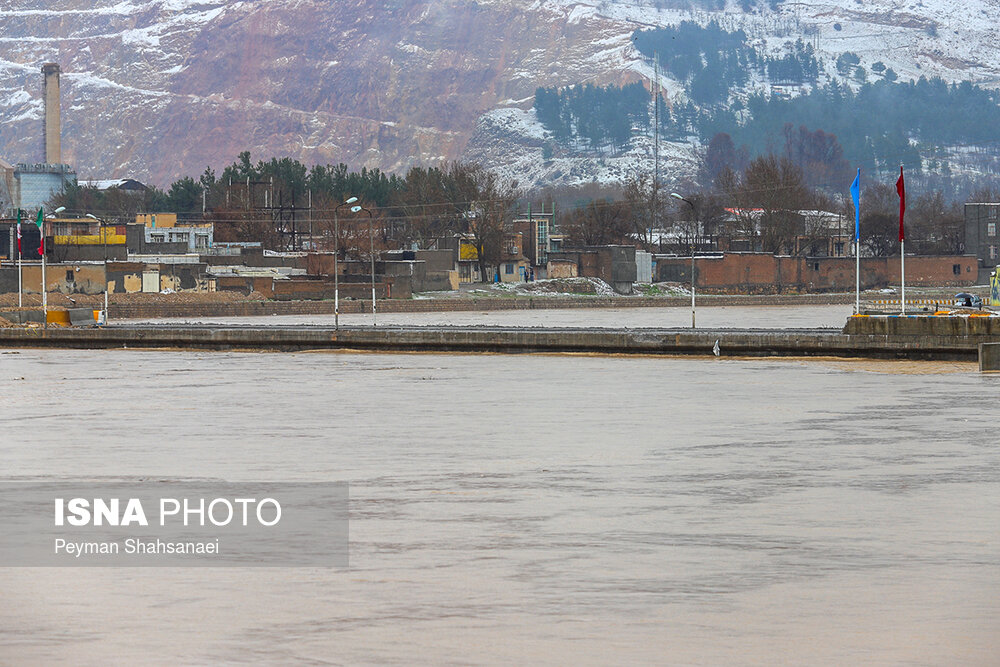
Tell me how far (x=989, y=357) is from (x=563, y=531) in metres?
33.5

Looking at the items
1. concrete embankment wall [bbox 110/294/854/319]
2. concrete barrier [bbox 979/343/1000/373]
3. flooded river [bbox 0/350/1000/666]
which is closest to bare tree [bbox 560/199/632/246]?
concrete embankment wall [bbox 110/294/854/319]

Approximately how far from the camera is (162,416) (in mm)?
33625

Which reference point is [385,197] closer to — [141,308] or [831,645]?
[141,308]

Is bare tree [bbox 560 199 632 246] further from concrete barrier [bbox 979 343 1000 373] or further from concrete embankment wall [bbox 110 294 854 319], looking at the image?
concrete barrier [bbox 979 343 1000 373]

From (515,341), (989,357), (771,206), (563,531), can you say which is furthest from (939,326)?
(771,206)

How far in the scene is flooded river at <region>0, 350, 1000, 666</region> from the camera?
11898 millimetres

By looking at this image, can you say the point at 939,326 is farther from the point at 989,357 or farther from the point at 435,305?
the point at 435,305

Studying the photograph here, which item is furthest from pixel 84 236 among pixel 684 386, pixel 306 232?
pixel 684 386

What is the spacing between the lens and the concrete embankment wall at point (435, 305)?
337ft

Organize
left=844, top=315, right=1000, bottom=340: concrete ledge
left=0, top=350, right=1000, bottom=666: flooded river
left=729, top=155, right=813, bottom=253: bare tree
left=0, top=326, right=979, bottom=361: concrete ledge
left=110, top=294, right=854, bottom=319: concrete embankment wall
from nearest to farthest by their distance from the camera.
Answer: left=0, top=350, right=1000, bottom=666: flooded river
left=844, top=315, right=1000, bottom=340: concrete ledge
left=0, top=326, right=979, bottom=361: concrete ledge
left=110, top=294, right=854, bottom=319: concrete embankment wall
left=729, top=155, right=813, bottom=253: bare tree

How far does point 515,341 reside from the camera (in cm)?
5997

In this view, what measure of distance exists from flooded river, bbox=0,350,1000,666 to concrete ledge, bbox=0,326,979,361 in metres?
13.3

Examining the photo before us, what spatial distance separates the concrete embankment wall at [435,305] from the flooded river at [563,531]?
64349 mm

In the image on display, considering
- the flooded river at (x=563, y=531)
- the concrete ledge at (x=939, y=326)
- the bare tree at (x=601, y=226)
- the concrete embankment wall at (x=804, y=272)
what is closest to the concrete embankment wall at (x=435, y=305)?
the concrete embankment wall at (x=804, y=272)
